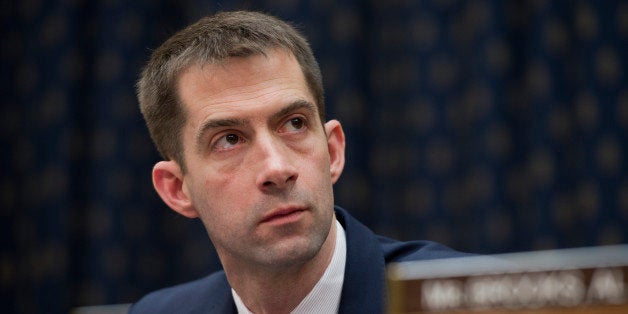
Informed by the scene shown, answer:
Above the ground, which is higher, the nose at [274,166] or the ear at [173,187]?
the nose at [274,166]

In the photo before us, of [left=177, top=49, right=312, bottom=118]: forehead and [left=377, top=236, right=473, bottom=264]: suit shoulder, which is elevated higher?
[left=177, top=49, right=312, bottom=118]: forehead

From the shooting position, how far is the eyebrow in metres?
1.84

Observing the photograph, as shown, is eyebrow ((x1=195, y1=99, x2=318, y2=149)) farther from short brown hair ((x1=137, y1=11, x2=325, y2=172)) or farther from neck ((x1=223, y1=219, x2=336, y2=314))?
neck ((x1=223, y1=219, x2=336, y2=314))

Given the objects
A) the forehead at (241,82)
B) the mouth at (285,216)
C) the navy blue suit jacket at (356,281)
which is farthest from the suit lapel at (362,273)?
the forehead at (241,82)

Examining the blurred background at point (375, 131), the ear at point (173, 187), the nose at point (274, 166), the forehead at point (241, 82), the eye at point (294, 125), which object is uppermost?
the forehead at point (241, 82)

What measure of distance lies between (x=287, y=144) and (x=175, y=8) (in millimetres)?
2867

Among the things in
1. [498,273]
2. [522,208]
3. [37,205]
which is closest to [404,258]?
[498,273]

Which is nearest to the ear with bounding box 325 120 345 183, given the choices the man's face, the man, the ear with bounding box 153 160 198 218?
the man

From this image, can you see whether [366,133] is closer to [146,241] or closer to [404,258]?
[146,241]

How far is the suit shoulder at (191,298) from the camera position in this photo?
7.32 ft

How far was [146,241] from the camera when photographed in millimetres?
4430

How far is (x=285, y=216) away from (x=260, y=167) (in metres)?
0.12

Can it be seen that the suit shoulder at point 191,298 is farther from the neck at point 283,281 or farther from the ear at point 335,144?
the ear at point 335,144

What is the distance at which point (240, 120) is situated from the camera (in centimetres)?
184
